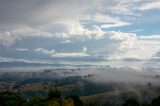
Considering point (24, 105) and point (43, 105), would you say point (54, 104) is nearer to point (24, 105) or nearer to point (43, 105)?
point (43, 105)

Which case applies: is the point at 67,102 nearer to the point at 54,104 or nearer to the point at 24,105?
the point at 54,104

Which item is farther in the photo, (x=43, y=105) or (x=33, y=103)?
(x=33, y=103)

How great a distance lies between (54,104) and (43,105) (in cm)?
651

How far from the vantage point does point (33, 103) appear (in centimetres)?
19888

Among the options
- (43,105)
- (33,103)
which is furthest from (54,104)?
(33,103)

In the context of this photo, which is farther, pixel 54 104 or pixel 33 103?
pixel 33 103

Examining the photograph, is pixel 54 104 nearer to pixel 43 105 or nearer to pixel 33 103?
pixel 43 105

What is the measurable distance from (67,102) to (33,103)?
1982 centimetres

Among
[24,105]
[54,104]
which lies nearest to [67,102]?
[54,104]

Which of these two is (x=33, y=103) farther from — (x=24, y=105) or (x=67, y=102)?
(x=67, y=102)

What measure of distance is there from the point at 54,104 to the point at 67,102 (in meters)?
10.6

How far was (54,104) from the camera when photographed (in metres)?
184

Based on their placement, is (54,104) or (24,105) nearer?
(54,104)

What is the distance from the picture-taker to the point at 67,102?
19262 centimetres
